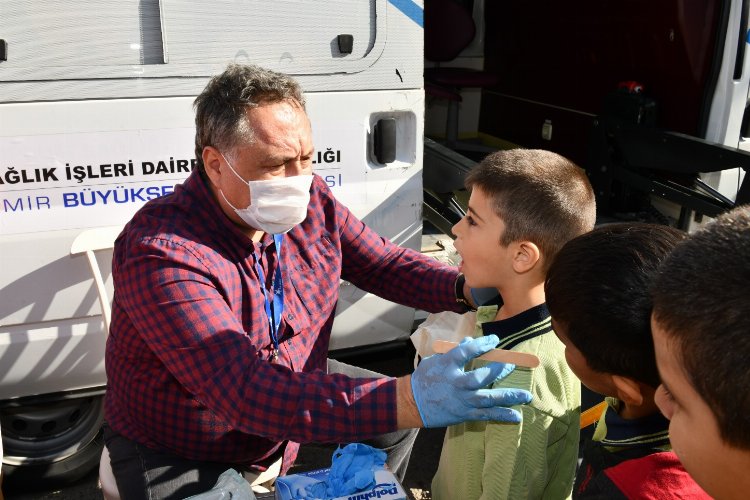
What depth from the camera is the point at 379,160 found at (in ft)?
8.61

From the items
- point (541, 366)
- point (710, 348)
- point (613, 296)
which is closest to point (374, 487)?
point (541, 366)

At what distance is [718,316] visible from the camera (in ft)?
2.71

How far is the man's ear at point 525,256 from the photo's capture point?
163 centimetres

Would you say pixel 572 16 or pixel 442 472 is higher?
pixel 572 16

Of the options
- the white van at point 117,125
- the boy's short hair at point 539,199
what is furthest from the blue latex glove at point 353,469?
the white van at point 117,125

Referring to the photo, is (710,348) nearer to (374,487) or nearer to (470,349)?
(470,349)

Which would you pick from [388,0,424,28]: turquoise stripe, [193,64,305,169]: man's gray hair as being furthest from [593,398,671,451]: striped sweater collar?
[388,0,424,28]: turquoise stripe

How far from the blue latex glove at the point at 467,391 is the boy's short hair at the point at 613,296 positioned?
16cm

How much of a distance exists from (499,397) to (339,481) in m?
0.44

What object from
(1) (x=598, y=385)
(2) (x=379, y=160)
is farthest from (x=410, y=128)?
(1) (x=598, y=385)

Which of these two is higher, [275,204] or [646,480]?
[275,204]

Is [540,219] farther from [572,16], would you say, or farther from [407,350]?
[572,16]

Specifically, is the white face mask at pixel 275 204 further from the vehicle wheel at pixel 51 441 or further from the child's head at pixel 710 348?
the vehicle wheel at pixel 51 441

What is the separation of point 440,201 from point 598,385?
2.36 m
